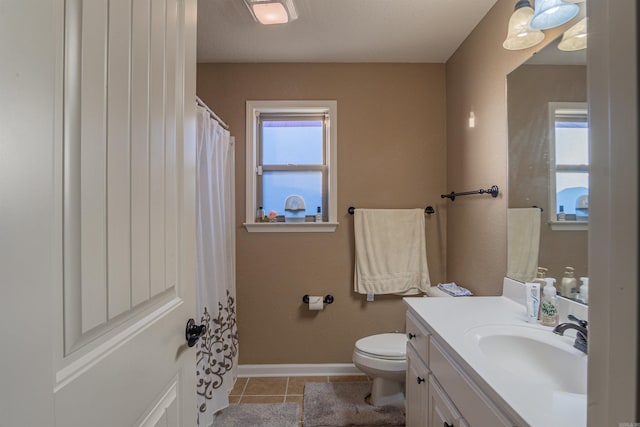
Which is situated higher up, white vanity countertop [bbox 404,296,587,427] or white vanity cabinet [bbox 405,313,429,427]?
white vanity countertop [bbox 404,296,587,427]

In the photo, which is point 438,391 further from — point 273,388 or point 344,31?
point 344,31

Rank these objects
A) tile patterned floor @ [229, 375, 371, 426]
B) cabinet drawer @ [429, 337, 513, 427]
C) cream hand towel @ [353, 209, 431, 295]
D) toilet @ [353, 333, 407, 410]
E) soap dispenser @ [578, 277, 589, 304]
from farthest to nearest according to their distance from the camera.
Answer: cream hand towel @ [353, 209, 431, 295], tile patterned floor @ [229, 375, 371, 426], toilet @ [353, 333, 407, 410], soap dispenser @ [578, 277, 589, 304], cabinet drawer @ [429, 337, 513, 427]

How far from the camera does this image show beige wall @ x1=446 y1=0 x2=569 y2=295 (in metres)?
1.57

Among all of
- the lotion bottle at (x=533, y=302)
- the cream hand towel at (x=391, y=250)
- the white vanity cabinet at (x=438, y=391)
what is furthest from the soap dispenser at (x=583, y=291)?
the cream hand towel at (x=391, y=250)

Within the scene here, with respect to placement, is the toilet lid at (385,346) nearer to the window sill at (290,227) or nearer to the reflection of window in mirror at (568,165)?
the window sill at (290,227)

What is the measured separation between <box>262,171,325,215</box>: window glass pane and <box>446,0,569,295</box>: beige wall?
1081mm

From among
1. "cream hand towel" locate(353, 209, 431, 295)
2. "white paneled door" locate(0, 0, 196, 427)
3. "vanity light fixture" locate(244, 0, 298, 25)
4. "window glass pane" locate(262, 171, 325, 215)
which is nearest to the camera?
"white paneled door" locate(0, 0, 196, 427)

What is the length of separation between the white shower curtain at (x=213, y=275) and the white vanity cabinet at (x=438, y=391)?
1.15 metres

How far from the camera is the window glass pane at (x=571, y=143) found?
3.57ft

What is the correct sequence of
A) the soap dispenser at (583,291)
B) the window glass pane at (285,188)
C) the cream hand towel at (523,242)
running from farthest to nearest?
the window glass pane at (285,188)
the cream hand towel at (523,242)
the soap dispenser at (583,291)

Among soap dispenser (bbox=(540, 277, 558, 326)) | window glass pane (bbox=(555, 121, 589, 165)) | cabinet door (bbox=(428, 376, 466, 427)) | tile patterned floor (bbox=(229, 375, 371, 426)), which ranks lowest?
tile patterned floor (bbox=(229, 375, 371, 426))

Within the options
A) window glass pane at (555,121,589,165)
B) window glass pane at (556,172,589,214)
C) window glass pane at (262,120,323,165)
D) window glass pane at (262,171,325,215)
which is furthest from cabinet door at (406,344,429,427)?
window glass pane at (262,120,323,165)

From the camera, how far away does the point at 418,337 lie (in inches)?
52.0

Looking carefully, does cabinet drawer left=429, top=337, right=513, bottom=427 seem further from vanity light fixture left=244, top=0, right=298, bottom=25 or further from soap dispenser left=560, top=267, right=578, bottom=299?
vanity light fixture left=244, top=0, right=298, bottom=25
